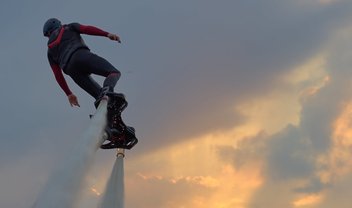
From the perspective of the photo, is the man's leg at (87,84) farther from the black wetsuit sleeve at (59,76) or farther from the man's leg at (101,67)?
the black wetsuit sleeve at (59,76)

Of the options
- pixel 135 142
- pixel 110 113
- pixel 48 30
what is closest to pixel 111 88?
pixel 110 113

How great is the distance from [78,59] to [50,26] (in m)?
2.25

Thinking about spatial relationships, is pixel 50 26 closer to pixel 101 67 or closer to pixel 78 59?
pixel 78 59

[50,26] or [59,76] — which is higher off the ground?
[50,26]

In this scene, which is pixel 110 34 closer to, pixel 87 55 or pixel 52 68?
pixel 87 55

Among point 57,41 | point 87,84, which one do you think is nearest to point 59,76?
point 87,84

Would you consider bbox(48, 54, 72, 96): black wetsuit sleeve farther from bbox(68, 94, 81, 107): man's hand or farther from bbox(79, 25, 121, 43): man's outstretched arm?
bbox(79, 25, 121, 43): man's outstretched arm

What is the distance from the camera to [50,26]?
2231 cm

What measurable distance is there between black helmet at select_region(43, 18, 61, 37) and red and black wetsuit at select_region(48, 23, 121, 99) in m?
0.23

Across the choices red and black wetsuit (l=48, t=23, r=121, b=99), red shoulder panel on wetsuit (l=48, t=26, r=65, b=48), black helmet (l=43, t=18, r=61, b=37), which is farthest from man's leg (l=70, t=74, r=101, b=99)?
black helmet (l=43, t=18, r=61, b=37)

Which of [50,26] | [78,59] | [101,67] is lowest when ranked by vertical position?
[101,67]

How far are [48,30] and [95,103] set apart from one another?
4016mm

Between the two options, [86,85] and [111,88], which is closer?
[111,88]

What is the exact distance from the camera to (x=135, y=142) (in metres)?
21.8
